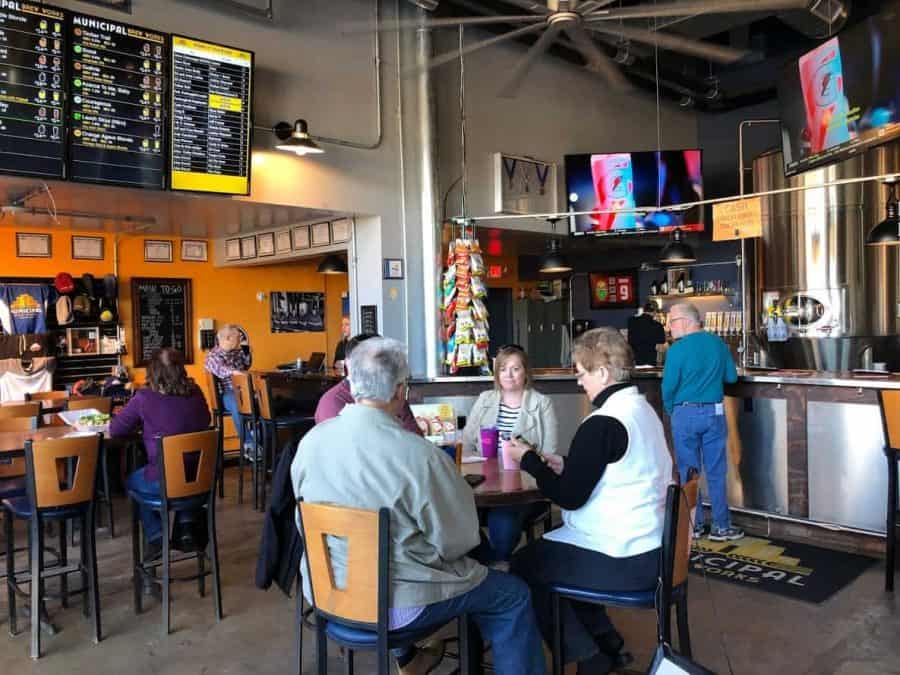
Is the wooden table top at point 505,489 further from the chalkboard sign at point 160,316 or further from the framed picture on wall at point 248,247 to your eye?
the chalkboard sign at point 160,316

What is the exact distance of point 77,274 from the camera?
7.83 meters

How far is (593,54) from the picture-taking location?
4906 mm

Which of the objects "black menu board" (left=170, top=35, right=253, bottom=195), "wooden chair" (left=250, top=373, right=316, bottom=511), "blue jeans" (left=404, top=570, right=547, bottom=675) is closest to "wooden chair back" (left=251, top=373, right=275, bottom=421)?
"wooden chair" (left=250, top=373, right=316, bottom=511)

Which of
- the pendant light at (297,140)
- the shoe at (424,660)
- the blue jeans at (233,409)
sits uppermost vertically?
the pendant light at (297,140)

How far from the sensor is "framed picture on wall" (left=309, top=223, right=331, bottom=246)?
7.16m

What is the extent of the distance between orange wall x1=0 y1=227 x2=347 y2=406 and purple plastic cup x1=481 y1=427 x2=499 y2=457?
6020 millimetres

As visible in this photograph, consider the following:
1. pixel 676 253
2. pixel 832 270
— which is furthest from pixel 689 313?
pixel 832 270

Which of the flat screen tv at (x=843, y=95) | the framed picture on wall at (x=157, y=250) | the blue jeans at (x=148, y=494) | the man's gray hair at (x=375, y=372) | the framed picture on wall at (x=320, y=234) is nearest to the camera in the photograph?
the man's gray hair at (x=375, y=372)

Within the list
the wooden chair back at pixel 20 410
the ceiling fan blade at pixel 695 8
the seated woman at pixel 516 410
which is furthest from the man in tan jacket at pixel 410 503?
the wooden chair back at pixel 20 410

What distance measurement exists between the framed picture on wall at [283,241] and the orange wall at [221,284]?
138 cm

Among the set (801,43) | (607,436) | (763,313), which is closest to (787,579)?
(607,436)

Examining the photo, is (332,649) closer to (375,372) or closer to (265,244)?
(375,372)

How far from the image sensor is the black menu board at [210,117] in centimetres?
509

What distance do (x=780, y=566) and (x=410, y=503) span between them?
3.24m
